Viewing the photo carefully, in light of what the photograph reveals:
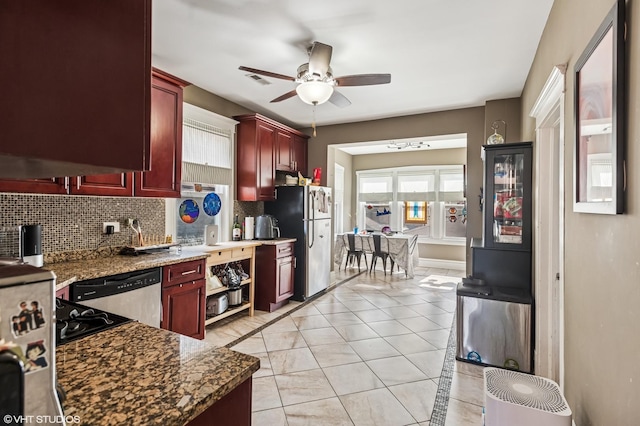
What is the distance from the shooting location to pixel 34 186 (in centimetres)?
218

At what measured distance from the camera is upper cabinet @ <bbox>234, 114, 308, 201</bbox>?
441 cm

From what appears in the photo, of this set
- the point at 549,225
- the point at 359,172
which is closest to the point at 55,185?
the point at 549,225

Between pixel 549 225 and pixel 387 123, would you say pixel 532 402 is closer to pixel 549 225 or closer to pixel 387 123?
pixel 549 225

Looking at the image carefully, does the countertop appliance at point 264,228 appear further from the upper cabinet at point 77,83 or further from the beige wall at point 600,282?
the upper cabinet at point 77,83

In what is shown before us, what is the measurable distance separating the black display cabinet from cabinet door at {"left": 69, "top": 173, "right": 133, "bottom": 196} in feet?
10.2

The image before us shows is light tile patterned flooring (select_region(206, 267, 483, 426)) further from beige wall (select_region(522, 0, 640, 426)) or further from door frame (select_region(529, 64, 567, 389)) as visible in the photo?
beige wall (select_region(522, 0, 640, 426))

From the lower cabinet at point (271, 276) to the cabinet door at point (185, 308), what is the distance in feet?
3.95

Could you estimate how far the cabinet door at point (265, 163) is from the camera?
14.6 feet

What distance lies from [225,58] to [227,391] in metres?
3.07

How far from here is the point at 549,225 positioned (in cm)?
263

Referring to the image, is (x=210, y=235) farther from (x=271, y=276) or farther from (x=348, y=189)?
(x=348, y=189)

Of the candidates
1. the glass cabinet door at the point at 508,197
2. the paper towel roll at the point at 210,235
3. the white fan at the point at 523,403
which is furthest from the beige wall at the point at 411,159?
the white fan at the point at 523,403

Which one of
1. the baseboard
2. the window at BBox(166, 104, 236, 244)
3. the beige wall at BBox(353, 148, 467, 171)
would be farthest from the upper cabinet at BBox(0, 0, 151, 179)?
the baseboard

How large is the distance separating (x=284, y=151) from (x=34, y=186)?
10.7 feet
